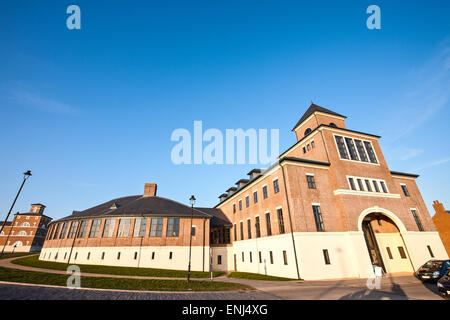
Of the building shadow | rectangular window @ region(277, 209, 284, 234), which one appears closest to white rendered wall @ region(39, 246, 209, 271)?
rectangular window @ region(277, 209, 284, 234)

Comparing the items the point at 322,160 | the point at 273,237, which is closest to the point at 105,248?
the point at 273,237

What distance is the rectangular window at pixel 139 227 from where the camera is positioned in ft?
95.7

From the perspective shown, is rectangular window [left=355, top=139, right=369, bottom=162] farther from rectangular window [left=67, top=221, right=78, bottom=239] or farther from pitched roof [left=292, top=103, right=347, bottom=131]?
rectangular window [left=67, top=221, right=78, bottom=239]

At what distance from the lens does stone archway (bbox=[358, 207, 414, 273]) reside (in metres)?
23.5

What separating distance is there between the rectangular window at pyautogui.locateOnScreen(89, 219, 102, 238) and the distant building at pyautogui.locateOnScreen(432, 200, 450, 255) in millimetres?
60874

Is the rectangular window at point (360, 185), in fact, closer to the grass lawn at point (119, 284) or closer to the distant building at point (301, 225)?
the distant building at point (301, 225)

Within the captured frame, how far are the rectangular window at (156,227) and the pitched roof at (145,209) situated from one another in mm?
964

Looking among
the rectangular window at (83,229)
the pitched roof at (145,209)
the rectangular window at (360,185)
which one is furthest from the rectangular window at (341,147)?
the rectangular window at (83,229)

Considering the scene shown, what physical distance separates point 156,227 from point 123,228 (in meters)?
5.14

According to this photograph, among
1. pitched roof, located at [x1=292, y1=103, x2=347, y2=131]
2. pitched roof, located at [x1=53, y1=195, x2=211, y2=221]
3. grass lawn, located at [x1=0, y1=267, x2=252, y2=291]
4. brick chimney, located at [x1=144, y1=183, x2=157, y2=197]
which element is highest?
pitched roof, located at [x1=292, y1=103, x2=347, y2=131]
